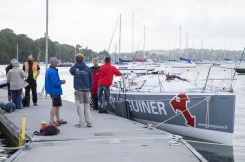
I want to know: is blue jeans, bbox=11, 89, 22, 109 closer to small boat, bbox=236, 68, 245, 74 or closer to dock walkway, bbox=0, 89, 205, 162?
dock walkway, bbox=0, 89, 205, 162

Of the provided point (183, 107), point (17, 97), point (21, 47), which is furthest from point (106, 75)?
→ point (21, 47)

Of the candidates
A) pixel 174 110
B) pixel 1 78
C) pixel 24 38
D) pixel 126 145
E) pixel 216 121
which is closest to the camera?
pixel 126 145

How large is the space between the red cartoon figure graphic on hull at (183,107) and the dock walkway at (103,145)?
1.44 metres

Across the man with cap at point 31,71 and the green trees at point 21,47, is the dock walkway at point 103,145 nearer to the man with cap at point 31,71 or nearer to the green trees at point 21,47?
the man with cap at point 31,71

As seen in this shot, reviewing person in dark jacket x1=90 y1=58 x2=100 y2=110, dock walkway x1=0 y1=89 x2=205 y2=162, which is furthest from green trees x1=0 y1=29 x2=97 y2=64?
dock walkway x1=0 y1=89 x2=205 y2=162

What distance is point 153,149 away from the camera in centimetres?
832

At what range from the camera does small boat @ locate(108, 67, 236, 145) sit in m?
11.3

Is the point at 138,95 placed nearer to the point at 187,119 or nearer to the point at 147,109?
the point at 147,109

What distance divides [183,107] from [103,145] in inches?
156

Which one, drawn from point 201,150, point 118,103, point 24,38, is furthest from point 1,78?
point 24,38

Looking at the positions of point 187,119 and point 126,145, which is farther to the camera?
point 187,119

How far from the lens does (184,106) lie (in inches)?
472

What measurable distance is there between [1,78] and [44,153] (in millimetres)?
19440

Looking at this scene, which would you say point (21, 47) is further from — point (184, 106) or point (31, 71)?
point (184, 106)
